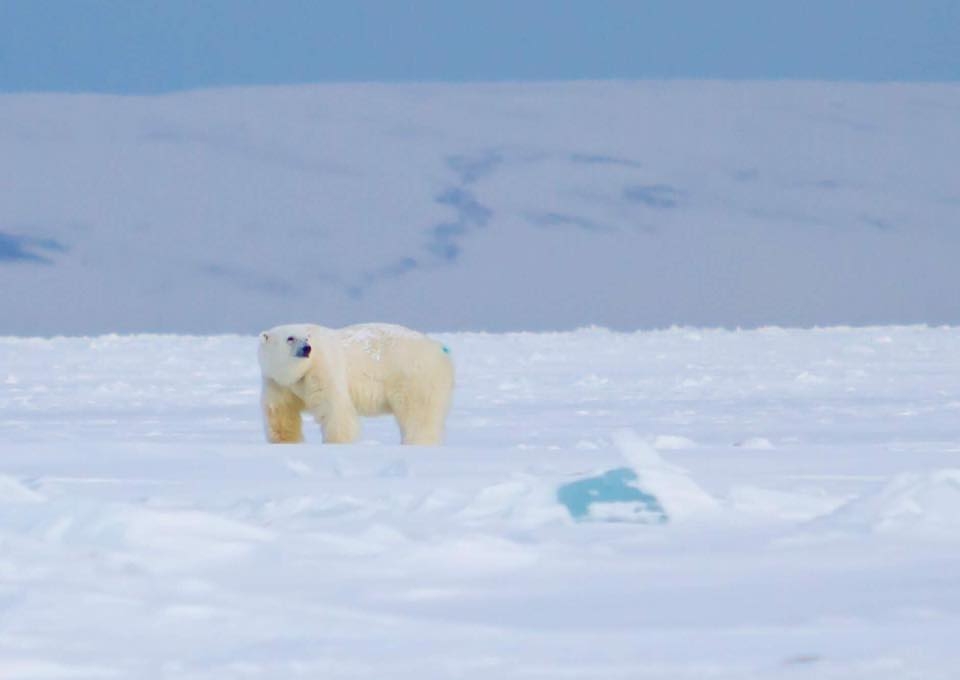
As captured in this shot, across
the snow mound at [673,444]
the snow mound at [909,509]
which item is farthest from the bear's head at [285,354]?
the snow mound at [909,509]

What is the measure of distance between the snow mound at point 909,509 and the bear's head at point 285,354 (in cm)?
429

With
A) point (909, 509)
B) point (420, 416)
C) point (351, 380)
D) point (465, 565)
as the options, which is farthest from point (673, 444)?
point (465, 565)

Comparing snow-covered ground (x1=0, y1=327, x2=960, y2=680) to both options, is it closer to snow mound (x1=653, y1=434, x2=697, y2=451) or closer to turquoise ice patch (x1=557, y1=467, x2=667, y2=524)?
turquoise ice patch (x1=557, y1=467, x2=667, y2=524)

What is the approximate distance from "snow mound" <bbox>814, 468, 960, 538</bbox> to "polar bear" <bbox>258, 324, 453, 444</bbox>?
4.30 meters

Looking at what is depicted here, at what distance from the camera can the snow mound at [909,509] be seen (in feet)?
11.7

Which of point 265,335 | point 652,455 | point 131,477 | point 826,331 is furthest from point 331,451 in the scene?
point 826,331

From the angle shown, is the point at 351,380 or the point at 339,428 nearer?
the point at 339,428

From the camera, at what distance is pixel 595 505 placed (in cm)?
404

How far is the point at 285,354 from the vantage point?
7.79 metres

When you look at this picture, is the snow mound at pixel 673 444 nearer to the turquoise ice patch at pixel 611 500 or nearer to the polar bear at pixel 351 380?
the polar bear at pixel 351 380

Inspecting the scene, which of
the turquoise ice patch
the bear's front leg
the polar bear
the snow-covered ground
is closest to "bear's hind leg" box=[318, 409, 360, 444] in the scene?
the polar bear

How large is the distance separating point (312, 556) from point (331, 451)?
9.72 feet

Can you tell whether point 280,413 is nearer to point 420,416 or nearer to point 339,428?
point 339,428

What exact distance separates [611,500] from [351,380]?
168 inches
